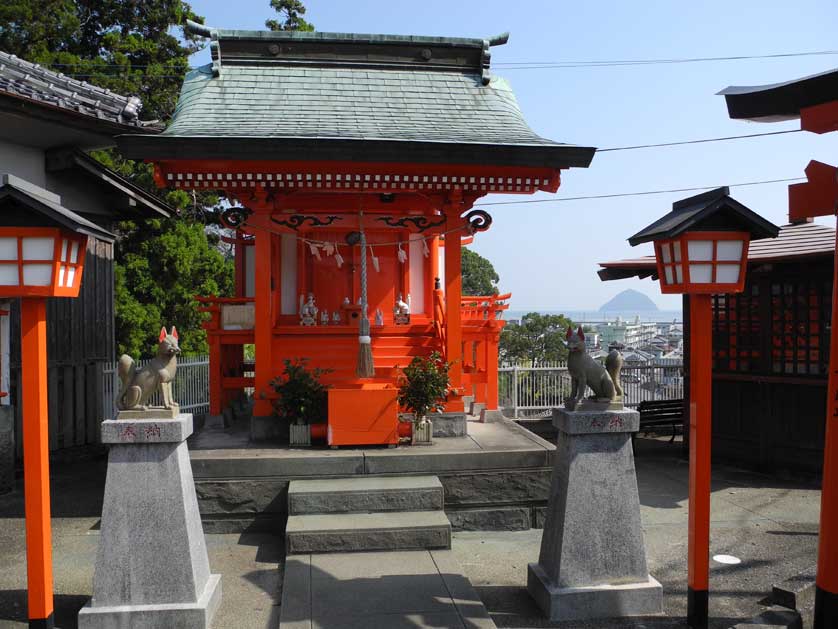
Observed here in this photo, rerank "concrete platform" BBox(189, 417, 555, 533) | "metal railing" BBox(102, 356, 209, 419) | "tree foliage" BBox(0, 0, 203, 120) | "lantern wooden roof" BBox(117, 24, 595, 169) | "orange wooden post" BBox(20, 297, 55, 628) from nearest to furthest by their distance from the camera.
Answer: "orange wooden post" BBox(20, 297, 55, 628)
"concrete platform" BBox(189, 417, 555, 533)
"lantern wooden roof" BBox(117, 24, 595, 169)
"metal railing" BBox(102, 356, 209, 419)
"tree foliage" BBox(0, 0, 203, 120)

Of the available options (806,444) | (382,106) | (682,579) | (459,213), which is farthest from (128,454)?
(806,444)

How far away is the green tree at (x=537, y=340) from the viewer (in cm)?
2841

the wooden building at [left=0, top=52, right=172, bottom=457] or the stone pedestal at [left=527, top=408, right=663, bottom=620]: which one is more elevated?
the wooden building at [left=0, top=52, right=172, bottom=457]

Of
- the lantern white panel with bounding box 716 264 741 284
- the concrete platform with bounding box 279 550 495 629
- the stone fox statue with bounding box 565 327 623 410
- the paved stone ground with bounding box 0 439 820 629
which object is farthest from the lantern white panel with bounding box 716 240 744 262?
the concrete platform with bounding box 279 550 495 629

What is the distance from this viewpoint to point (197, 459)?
808 cm

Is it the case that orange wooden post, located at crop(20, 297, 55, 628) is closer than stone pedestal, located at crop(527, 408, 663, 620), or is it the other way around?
orange wooden post, located at crop(20, 297, 55, 628)

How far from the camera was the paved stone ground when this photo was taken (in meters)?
5.92

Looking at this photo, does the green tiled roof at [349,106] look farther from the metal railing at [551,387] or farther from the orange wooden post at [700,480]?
the metal railing at [551,387]

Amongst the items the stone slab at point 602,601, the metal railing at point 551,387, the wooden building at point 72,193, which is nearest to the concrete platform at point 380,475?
the stone slab at point 602,601

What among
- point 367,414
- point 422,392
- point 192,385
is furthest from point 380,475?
point 192,385

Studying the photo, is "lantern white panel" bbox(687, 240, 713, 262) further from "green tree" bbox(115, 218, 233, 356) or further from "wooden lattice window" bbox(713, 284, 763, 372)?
"green tree" bbox(115, 218, 233, 356)

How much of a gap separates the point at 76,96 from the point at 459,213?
247 inches

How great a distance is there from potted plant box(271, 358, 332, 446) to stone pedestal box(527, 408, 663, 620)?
3890 mm

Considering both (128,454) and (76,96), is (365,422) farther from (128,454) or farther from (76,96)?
(76,96)
